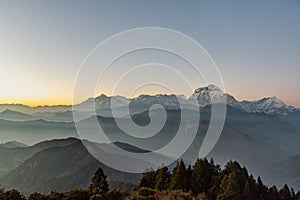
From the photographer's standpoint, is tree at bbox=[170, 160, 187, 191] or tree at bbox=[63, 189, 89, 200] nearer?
tree at bbox=[63, 189, 89, 200]

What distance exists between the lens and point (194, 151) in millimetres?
188250

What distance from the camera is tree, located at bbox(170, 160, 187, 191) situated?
20062 millimetres

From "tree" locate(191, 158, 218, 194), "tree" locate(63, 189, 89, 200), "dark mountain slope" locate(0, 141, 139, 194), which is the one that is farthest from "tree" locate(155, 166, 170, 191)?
"dark mountain slope" locate(0, 141, 139, 194)

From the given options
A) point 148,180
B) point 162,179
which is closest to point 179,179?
point 162,179

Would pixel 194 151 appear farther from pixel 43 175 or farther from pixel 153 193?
pixel 153 193

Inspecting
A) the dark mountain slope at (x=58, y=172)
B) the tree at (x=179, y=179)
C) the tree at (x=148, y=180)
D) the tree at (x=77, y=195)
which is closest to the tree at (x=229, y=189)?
the tree at (x=179, y=179)

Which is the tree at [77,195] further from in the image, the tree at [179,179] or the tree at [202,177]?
the tree at [202,177]

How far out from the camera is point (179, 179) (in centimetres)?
2055

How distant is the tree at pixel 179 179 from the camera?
20.1 meters

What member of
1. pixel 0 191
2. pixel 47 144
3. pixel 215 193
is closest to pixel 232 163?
pixel 215 193

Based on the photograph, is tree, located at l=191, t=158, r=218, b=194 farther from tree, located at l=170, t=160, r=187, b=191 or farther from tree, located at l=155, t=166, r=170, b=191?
tree, located at l=155, t=166, r=170, b=191

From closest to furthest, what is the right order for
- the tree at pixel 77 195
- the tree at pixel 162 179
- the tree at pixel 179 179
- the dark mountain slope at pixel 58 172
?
the tree at pixel 77 195 → the tree at pixel 179 179 → the tree at pixel 162 179 → the dark mountain slope at pixel 58 172

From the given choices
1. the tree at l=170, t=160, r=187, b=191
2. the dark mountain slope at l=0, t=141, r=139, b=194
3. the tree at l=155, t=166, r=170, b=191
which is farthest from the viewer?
the dark mountain slope at l=0, t=141, r=139, b=194

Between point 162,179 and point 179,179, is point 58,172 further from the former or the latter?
point 179,179
